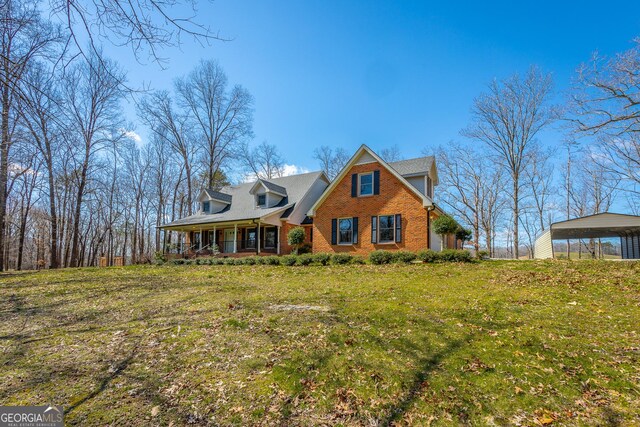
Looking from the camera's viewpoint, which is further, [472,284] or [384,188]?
[384,188]

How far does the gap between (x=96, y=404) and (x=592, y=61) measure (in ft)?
50.7

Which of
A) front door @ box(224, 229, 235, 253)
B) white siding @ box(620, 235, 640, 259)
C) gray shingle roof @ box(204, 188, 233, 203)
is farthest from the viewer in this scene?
gray shingle roof @ box(204, 188, 233, 203)

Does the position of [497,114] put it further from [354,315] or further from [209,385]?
[209,385]

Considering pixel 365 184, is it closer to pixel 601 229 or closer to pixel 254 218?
pixel 254 218

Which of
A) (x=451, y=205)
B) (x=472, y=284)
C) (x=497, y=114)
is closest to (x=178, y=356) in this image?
(x=472, y=284)

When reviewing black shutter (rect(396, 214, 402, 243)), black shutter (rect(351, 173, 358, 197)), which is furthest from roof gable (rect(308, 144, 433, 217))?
black shutter (rect(396, 214, 402, 243))

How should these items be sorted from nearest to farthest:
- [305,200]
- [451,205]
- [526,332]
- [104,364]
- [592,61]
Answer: [104,364], [526,332], [592,61], [305,200], [451,205]

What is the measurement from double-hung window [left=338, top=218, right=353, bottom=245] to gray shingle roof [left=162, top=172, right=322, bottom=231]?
5.38m

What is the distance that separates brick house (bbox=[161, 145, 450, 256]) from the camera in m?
16.3

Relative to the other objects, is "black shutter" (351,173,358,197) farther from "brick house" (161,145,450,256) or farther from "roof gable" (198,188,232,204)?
"roof gable" (198,188,232,204)

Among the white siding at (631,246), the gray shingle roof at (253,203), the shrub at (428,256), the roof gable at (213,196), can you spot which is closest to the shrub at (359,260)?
the shrub at (428,256)

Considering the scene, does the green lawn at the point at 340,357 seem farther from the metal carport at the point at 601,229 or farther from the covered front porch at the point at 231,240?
the covered front porch at the point at 231,240

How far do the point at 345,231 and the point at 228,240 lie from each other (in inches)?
449

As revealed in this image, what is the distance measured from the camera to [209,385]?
4.02m
